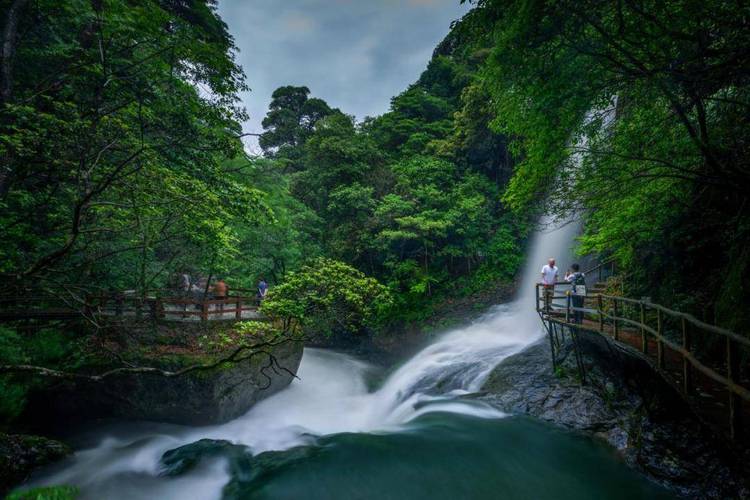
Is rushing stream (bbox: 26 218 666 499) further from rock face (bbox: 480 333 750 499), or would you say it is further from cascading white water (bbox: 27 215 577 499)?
rock face (bbox: 480 333 750 499)

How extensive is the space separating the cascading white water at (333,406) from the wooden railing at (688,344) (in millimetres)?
2464

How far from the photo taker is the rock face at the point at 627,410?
18.5 feet

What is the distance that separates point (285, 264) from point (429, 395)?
1187cm

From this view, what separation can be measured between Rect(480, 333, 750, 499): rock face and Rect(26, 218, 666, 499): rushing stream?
43 centimetres

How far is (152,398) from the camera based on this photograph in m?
9.15

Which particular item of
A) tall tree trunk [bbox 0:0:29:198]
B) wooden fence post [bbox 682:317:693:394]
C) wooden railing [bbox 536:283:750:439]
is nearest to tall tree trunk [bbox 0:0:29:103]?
tall tree trunk [bbox 0:0:29:198]

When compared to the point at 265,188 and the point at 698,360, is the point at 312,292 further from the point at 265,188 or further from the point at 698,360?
the point at 698,360

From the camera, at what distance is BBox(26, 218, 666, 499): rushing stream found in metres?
6.65

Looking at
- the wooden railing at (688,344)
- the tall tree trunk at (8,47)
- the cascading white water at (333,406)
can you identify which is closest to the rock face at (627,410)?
the wooden railing at (688,344)

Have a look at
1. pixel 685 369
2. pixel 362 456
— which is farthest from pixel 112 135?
pixel 685 369

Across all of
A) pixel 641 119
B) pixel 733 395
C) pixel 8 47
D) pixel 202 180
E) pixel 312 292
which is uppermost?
pixel 8 47

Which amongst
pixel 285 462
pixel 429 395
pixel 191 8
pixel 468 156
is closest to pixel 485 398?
pixel 429 395

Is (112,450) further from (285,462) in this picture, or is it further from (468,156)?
(468,156)

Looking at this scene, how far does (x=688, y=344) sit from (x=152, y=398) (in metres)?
11.5
